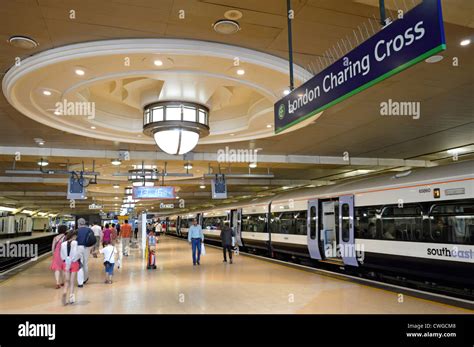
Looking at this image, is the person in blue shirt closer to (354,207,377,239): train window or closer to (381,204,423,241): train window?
(354,207,377,239): train window

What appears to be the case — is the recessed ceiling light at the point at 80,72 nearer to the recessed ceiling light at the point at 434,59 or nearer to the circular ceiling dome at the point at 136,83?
the circular ceiling dome at the point at 136,83

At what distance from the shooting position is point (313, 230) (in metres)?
13.7

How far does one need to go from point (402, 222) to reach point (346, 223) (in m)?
2.34

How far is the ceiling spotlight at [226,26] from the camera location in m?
5.39

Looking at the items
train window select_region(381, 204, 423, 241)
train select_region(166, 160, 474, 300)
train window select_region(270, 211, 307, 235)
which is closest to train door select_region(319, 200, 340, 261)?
train select_region(166, 160, 474, 300)

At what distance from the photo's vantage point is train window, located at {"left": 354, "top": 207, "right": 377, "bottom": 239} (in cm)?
1045

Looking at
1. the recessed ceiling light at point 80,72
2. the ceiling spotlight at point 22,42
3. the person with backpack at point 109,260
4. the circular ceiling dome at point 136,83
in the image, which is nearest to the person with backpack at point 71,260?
the person with backpack at point 109,260

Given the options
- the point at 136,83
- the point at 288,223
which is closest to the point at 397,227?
the point at 288,223

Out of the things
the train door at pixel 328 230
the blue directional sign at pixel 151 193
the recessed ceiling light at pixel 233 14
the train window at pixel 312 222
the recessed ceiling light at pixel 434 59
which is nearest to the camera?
the recessed ceiling light at pixel 233 14

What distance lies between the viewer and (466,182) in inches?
306

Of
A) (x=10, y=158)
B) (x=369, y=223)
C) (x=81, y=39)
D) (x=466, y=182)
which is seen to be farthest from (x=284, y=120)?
(x=10, y=158)

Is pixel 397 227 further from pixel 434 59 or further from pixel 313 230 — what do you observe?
pixel 434 59

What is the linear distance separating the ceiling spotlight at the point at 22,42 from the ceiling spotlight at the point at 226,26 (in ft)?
9.36

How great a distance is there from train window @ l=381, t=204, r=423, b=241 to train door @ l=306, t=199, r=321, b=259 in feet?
11.9
